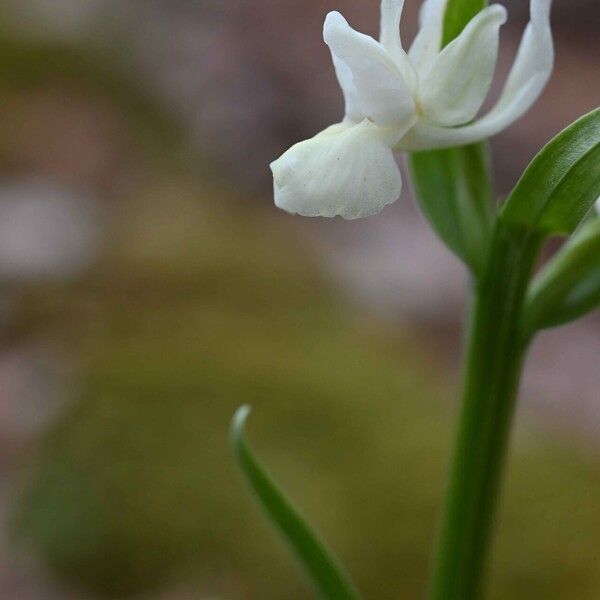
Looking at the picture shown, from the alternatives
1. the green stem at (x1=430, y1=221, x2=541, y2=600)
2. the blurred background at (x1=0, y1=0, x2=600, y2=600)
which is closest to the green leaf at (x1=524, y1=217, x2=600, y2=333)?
the green stem at (x1=430, y1=221, x2=541, y2=600)

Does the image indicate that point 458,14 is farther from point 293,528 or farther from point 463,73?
point 293,528

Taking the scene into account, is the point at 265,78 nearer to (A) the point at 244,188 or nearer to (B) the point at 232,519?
(A) the point at 244,188

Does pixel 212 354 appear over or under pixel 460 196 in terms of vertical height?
under

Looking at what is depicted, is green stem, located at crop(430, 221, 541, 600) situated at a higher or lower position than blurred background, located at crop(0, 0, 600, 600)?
higher

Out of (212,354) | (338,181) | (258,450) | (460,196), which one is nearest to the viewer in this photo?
(338,181)

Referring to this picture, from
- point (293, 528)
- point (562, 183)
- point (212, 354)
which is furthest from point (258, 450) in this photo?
point (562, 183)

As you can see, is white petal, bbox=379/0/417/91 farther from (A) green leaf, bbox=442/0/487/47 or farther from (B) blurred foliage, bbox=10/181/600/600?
(B) blurred foliage, bbox=10/181/600/600

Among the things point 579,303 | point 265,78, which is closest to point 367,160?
point 579,303
